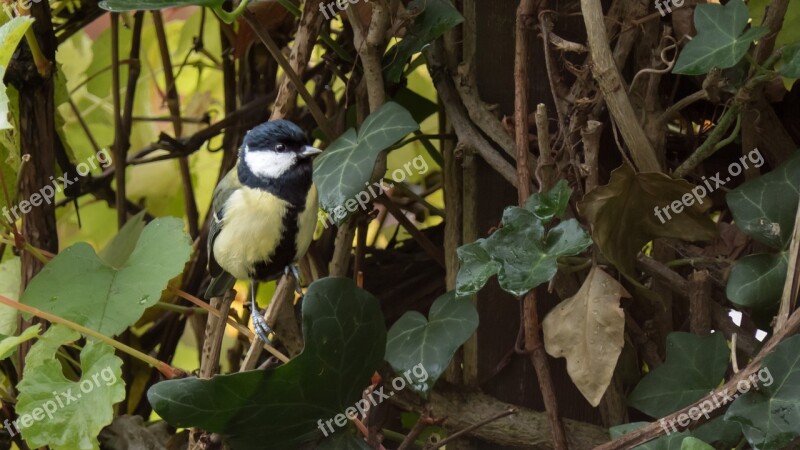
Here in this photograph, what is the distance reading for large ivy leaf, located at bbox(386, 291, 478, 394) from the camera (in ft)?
3.70

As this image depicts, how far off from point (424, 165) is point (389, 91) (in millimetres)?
267

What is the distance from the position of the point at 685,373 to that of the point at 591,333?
146 mm

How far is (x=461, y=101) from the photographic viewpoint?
1.30 meters

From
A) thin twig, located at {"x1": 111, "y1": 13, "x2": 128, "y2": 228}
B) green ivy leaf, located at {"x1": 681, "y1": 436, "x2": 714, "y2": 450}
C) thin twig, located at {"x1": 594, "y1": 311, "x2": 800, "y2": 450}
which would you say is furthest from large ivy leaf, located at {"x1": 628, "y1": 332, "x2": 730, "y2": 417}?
thin twig, located at {"x1": 111, "y1": 13, "x2": 128, "y2": 228}

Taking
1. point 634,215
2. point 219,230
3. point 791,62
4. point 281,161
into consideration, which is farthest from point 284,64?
point 791,62

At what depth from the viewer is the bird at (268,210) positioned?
1175 mm

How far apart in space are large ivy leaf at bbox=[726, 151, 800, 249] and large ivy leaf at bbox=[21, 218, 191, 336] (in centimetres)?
66

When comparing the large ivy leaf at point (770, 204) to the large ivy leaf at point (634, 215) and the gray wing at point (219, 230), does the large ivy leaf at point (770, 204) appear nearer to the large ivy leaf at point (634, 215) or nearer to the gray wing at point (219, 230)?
the large ivy leaf at point (634, 215)

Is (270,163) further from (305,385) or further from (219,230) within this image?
(305,385)

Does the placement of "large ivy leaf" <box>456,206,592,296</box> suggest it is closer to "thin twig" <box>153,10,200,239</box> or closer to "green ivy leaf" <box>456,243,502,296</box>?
"green ivy leaf" <box>456,243,502,296</box>

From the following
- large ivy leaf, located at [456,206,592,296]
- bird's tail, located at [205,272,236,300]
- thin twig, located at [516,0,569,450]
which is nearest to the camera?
large ivy leaf, located at [456,206,592,296]

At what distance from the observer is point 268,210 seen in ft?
3.87

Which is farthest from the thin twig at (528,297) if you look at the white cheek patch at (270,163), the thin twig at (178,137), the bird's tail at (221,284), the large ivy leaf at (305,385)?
the thin twig at (178,137)

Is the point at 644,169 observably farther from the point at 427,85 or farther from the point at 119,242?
the point at 119,242
